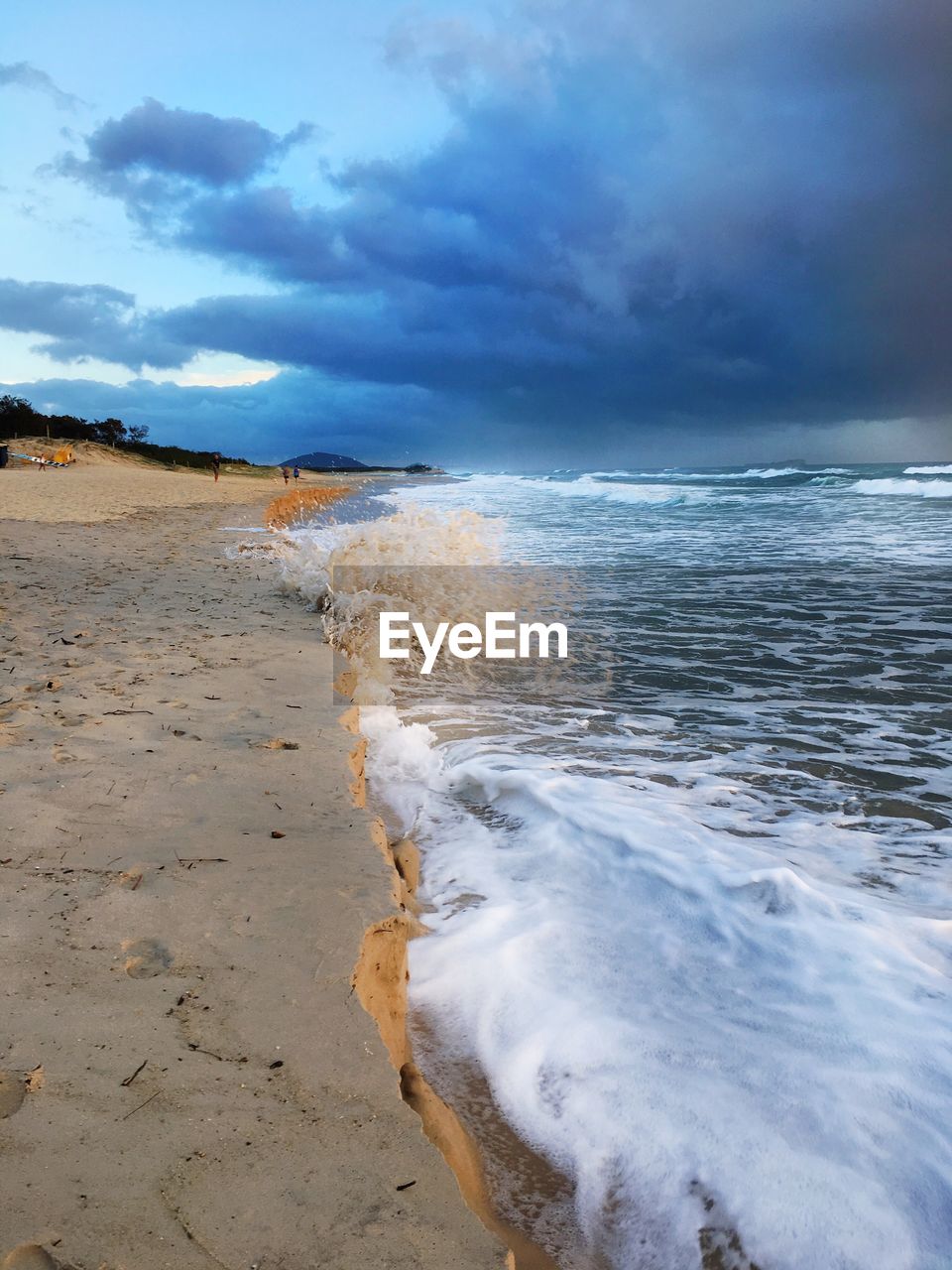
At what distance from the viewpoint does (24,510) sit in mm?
15953

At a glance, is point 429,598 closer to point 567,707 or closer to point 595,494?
point 567,707

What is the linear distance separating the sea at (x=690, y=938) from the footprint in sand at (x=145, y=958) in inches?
29.0

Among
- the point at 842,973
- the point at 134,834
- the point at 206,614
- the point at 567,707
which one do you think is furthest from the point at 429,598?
the point at 842,973

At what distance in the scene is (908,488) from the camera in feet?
113

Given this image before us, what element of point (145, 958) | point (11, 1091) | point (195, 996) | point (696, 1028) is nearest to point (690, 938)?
point (696, 1028)

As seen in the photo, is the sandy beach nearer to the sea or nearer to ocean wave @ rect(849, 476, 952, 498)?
the sea

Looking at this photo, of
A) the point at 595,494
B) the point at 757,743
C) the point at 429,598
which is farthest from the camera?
the point at 595,494

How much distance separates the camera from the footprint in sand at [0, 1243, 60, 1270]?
1.21 metres

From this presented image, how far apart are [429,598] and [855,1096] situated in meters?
6.92

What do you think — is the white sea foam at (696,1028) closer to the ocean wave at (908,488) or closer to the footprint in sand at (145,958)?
the footprint in sand at (145,958)

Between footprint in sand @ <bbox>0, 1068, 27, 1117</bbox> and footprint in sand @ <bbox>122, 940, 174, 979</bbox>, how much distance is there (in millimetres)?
390

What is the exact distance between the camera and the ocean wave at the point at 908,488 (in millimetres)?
31680

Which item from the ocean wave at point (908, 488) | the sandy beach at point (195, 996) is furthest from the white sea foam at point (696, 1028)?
the ocean wave at point (908, 488)

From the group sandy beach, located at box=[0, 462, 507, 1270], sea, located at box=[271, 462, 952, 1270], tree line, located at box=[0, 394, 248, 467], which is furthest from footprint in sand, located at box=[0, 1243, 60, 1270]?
tree line, located at box=[0, 394, 248, 467]
